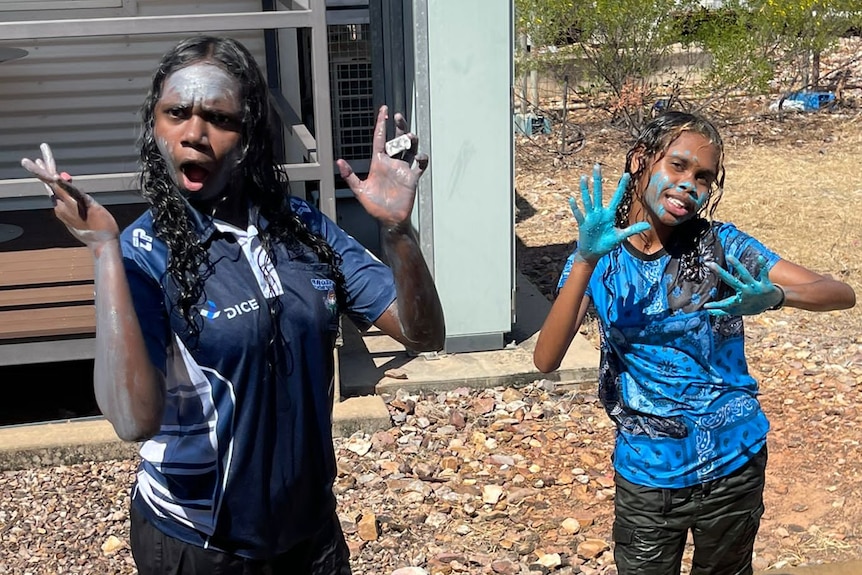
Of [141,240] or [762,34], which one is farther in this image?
[762,34]

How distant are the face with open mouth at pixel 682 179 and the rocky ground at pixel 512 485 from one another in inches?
72.5

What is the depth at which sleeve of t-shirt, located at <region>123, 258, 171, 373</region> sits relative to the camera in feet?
5.93

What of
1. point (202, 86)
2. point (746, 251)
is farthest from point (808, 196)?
point (202, 86)

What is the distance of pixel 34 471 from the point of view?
4.84 metres

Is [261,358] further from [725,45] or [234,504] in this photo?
[725,45]

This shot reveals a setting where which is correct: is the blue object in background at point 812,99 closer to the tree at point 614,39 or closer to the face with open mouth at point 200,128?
the tree at point 614,39

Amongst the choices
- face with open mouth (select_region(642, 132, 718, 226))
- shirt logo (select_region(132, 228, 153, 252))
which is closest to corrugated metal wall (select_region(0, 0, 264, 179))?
face with open mouth (select_region(642, 132, 718, 226))

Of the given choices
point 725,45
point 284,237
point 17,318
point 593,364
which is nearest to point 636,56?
point 725,45

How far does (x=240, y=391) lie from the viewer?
6.19ft

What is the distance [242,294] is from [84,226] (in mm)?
321

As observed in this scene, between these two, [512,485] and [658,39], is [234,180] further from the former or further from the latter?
[658,39]

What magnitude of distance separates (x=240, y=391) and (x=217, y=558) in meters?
0.36

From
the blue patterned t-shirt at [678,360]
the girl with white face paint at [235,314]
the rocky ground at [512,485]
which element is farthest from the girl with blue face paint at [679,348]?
the rocky ground at [512,485]

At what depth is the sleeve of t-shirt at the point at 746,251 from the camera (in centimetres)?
256
